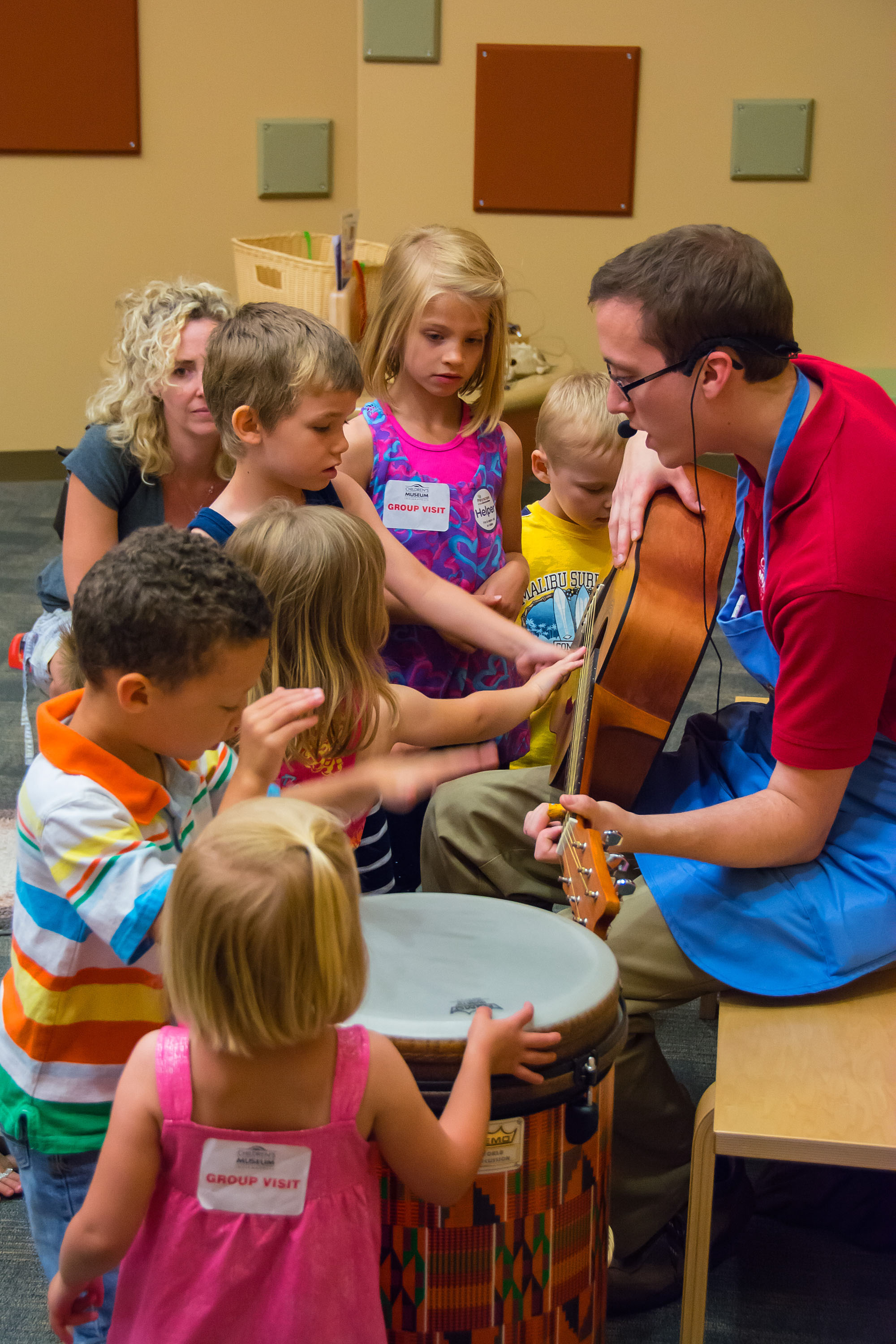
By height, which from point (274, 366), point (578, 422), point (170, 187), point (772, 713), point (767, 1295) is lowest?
point (767, 1295)

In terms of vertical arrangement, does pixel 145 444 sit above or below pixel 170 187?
below

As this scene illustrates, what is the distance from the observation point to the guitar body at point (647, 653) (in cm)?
173

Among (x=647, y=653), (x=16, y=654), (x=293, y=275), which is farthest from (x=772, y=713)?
(x=293, y=275)

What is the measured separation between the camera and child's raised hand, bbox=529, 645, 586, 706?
6.45 feet

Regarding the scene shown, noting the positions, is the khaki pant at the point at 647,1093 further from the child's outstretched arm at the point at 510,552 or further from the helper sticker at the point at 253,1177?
the child's outstretched arm at the point at 510,552

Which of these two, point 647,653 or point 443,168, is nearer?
point 647,653

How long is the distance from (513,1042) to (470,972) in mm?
143

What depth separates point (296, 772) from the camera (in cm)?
174

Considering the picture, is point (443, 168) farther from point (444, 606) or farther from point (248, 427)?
point (248, 427)

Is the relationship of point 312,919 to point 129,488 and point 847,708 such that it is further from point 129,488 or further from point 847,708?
point 129,488

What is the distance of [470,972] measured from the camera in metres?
1.31

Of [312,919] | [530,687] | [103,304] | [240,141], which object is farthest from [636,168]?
[312,919]

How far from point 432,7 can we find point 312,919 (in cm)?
532

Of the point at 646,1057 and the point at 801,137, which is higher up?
the point at 801,137
